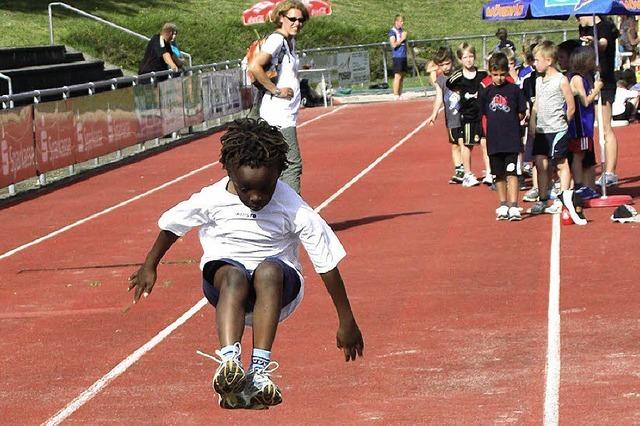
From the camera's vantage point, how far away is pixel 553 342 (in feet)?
32.4

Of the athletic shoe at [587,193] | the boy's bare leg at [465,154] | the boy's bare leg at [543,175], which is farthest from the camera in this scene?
the boy's bare leg at [465,154]

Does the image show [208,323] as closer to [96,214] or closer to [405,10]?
[96,214]

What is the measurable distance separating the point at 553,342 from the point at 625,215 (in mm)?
5152

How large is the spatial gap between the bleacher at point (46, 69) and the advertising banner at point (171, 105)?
9.56 feet

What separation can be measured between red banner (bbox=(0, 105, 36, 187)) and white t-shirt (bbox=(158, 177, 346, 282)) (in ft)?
41.8

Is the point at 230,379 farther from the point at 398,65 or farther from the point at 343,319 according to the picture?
the point at 398,65

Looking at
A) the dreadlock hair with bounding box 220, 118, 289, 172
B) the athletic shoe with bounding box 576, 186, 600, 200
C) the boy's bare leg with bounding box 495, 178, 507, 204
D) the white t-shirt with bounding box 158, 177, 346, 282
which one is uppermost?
the dreadlock hair with bounding box 220, 118, 289, 172

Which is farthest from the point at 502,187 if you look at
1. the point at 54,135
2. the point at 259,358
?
the point at 259,358

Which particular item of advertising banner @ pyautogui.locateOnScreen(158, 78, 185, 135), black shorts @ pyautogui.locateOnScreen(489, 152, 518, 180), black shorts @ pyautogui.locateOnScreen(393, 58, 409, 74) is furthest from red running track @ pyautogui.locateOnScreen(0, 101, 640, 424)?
black shorts @ pyautogui.locateOnScreen(393, 58, 409, 74)

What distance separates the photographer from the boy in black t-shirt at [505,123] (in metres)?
15.3

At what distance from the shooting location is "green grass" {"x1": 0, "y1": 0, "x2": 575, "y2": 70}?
38.7 m

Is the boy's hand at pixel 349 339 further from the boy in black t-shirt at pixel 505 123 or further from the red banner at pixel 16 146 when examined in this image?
the red banner at pixel 16 146

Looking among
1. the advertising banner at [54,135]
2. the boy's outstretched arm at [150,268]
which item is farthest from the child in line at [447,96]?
the boy's outstretched arm at [150,268]

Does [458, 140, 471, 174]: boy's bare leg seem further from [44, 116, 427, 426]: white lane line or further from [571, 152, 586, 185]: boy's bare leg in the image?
[44, 116, 427, 426]: white lane line
